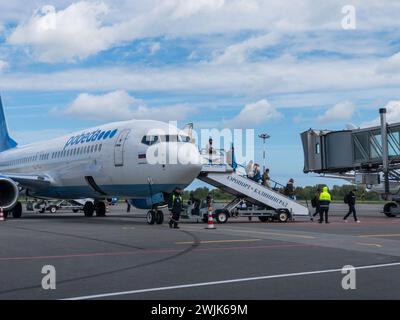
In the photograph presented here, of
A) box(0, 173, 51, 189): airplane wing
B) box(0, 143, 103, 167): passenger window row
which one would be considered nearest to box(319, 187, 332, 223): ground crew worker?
box(0, 143, 103, 167): passenger window row

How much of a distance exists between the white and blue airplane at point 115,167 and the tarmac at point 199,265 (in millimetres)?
4731

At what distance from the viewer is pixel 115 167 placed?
2420 cm

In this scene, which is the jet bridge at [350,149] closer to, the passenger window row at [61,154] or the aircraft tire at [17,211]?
the passenger window row at [61,154]

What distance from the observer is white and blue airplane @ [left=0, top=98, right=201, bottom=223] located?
22.5 m

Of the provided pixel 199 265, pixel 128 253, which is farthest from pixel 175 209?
pixel 199 265

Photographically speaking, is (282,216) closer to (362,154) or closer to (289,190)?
(289,190)

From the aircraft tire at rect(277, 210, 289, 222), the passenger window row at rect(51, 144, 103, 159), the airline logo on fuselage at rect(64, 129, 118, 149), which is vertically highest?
the airline logo on fuselage at rect(64, 129, 118, 149)

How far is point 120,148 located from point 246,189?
592 cm

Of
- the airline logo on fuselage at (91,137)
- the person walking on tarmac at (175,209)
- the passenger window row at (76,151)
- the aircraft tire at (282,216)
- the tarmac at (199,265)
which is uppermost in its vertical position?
the airline logo on fuselage at (91,137)

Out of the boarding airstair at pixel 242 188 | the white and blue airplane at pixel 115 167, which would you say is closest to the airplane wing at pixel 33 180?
the white and blue airplane at pixel 115 167

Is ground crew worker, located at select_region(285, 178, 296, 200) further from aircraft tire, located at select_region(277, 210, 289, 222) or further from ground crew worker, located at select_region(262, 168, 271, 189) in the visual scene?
aircraft tire, located at select_region(277, 210, 289, 222)

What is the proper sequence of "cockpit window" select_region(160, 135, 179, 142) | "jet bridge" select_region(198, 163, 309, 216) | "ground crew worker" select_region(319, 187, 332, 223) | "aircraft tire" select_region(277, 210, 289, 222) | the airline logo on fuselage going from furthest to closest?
1. "aircraft tire" select_region(277, 210, 289, 222)
2. "jet bridge" select_region(198, 163, 309, 216)
3. the airline logo on fuselage
4. "ground crew worker" select_region(319, 187, 332, 223)
5. "cockpit window" select_region(160, 135, 179, 142)

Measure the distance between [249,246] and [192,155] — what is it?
27.0 feet

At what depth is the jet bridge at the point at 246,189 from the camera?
84.3 ft
